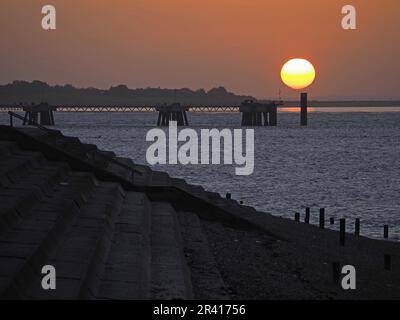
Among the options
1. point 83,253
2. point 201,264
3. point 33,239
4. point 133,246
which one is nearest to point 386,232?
point 201,264

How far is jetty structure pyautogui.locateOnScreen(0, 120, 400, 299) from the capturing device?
34.3 ft

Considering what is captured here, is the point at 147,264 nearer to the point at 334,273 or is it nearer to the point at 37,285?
the point at 37,285

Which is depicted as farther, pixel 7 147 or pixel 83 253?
pixel 7 147

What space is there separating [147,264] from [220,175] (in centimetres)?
5141

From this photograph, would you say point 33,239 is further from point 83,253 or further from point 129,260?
point 129,260

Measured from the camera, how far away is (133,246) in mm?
12648

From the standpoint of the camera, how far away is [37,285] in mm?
9695

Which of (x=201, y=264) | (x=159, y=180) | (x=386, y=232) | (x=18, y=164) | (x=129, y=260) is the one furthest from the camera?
(x=386, y=232)

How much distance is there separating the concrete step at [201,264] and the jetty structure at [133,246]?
0.07 feet

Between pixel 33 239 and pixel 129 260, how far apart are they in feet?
5.19

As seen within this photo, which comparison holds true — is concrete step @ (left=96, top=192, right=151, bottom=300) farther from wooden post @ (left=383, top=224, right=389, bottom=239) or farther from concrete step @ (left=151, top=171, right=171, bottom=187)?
wooden post @ (left=383, top=224, right=389, bottom=239)

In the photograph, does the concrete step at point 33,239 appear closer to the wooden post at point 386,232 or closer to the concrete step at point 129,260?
the concrete step at point 129,260
